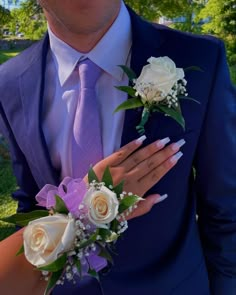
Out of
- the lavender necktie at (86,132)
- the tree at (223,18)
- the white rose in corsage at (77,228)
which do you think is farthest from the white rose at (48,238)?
the tree at (223,18)

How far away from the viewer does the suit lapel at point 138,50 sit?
4.67ft

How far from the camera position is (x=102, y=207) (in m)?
1.23

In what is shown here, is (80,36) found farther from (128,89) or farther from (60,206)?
(60,206)

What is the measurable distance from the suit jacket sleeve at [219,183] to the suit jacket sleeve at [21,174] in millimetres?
586

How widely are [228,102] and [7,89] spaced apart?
75 cm

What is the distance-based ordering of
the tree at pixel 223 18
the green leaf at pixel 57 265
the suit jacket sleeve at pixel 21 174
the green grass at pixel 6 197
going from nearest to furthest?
the green leaf at pixel 57 265, the suit jacket sleeve at pixel 21 174, the green grass at pixel 6 197, the tree at pixel 223 18

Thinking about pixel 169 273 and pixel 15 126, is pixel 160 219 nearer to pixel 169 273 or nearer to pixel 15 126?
pixel 169 273

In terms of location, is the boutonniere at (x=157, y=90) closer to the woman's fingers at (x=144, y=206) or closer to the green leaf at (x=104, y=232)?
the woman's fingers at (x=144, y=206)

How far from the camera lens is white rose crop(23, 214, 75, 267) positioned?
1204 millimetres

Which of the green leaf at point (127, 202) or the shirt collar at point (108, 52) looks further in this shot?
the shirt collar at point (108, 52)

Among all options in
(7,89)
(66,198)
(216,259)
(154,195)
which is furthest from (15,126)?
(216,259)

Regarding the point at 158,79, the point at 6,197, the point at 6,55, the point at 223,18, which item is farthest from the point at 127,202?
the point at 6,55

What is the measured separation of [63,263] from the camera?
1231 millimetres

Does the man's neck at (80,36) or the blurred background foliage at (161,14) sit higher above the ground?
the man's neck at (80,36)
